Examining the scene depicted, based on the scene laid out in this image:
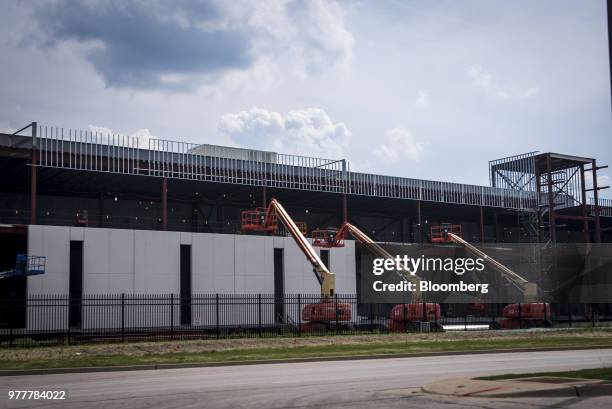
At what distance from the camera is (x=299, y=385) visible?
18672 mm

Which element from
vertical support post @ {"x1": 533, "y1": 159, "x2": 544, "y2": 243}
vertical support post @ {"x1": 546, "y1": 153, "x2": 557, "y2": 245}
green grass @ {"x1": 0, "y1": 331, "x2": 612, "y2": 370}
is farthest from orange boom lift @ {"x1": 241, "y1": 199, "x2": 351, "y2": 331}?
vertical support post @ {"x1": 533, "y1": 159, "x2": 544, "y2": 243}

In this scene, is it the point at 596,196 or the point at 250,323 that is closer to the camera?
the point at 250,323

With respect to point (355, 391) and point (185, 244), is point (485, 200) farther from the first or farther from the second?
point (355, 391)

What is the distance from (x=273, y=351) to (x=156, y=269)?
22.6 m

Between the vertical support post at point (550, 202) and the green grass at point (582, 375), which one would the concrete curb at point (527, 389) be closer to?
the green grass at point (582, 375)

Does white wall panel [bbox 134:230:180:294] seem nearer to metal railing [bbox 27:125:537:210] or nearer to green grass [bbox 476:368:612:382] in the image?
metal railing [bbox 27:125:537:210]

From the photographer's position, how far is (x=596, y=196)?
81.4 metres

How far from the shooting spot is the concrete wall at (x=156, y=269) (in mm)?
48812

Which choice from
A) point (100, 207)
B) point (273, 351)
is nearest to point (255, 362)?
point (273, 351)

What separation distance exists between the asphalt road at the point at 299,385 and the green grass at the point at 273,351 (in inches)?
85.0

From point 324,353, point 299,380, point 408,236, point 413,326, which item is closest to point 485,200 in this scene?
point 408,236

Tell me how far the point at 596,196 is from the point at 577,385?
70445 mm

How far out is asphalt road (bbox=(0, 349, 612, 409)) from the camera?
14.8m

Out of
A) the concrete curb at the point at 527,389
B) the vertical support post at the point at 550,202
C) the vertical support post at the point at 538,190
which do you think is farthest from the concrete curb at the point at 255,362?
the vertical support post at the point at 538,190
